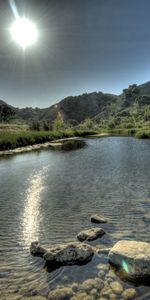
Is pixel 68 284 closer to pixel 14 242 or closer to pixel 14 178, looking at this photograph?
pixel 14 242

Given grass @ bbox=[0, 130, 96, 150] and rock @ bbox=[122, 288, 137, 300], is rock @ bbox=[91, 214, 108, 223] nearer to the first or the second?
rock @ bbox=[122, 288, 137, 300]

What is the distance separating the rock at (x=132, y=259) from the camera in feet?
31.9

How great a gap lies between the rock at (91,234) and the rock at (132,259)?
2152mm

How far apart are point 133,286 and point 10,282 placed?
15.0 feet

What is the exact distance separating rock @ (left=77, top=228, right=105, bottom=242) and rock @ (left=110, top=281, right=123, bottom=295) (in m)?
3.51

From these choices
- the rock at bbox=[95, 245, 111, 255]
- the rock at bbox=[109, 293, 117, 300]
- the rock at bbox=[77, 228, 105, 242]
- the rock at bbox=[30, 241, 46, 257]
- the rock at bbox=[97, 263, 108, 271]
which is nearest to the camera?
the rock at bbox=[109, 293, 117, 300]

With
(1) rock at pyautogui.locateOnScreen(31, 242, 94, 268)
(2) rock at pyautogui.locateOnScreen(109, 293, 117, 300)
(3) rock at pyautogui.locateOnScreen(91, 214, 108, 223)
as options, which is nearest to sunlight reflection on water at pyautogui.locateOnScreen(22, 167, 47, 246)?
(1) rock at pyautogui.locateOnScreen(31, 242, 94, 268)

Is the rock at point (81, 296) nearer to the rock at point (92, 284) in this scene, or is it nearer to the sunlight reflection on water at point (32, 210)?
the rock at point (92, 284)

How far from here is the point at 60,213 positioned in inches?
697

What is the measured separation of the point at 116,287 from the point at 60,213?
341 inches

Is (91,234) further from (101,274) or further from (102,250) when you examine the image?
(101,274)

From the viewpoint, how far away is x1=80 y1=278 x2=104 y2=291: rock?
948cm

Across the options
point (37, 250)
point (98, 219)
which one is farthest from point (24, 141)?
point (37, 250)

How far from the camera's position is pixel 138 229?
14219 millimetres
